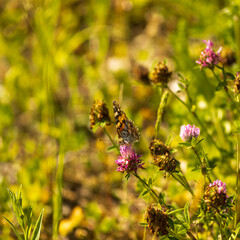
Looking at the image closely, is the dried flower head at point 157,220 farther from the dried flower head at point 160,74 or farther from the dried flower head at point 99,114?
the dried flower head at point 160,74

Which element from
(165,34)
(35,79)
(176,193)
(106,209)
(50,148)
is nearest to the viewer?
(176,193)

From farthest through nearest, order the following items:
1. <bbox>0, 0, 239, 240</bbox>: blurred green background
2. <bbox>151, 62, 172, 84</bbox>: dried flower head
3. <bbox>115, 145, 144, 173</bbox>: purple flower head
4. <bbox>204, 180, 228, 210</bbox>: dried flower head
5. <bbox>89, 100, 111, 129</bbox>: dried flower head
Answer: <bbox>0, 0, 239, 240</bbox>: blurred green background, <bbox>151, 62, 172, 84</bbox>: dried flower head, <bbox>89, 100, 111, 129</bbox>: dried flower head, <bbox>115, 145, 144, 173</bbox>: purple flower head, <bbox>204, 180, 228, 210</bbox>: dried flower head

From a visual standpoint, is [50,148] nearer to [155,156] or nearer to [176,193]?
[176,193]

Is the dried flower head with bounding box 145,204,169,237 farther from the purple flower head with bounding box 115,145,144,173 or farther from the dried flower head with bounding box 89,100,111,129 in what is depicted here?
the dried flower head with bounding box 89,100,111,129

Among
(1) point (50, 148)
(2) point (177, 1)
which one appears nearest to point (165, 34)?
(2) point (177, 1)

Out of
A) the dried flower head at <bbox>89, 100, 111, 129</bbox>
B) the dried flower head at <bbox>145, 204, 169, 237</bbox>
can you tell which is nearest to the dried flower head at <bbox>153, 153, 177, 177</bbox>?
the dried flower head at <bbox>145, 204, 169, 237</bbox>

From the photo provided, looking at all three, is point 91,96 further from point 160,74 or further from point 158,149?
point 158,149
